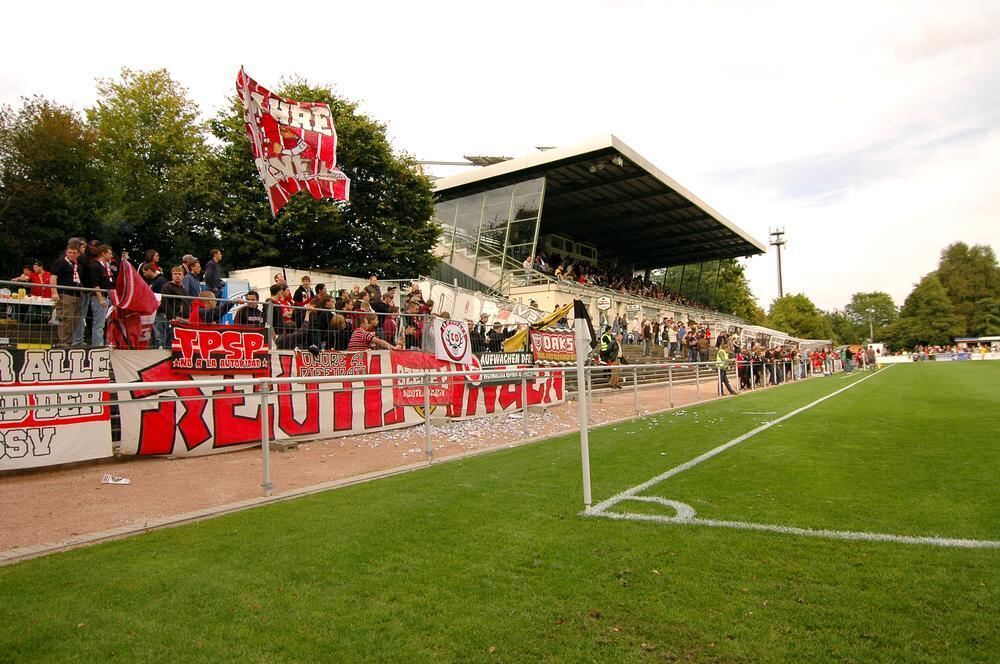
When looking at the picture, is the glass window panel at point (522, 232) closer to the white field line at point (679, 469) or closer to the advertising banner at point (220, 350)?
the white field line at point (679, 469)

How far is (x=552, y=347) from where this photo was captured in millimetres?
17109

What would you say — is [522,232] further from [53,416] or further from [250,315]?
[53,416]

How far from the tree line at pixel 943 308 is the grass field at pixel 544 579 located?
85.2 metres

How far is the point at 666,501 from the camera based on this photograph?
17.9 ft

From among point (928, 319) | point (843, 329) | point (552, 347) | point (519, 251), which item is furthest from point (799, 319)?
point (552, 347)

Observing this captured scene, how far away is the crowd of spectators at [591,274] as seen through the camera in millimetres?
34531

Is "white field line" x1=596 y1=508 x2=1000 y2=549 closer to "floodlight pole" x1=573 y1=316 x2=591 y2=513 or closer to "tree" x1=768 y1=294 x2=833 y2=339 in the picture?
"floodlight pole" x1=573 y1=316 x2=591 y2=513

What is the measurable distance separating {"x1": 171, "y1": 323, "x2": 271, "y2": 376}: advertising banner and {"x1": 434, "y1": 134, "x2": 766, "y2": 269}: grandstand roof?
23930 millimetres

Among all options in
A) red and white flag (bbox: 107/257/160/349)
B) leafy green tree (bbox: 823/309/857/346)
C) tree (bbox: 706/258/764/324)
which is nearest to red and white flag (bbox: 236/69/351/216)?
red and white flag (bbox: 107/257/160/349)

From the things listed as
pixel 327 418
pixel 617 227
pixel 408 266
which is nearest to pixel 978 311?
pixel 617 227

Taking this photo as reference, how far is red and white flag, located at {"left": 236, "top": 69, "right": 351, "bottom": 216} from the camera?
13.8m

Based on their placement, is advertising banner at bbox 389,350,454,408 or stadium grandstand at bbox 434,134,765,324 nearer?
advertising banner at bbox 389,350,454,408

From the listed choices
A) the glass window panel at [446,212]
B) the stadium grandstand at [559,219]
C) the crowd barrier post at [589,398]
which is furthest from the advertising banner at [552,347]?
the glass window panel at [446,212]

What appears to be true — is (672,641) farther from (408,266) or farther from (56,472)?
(408,266)
